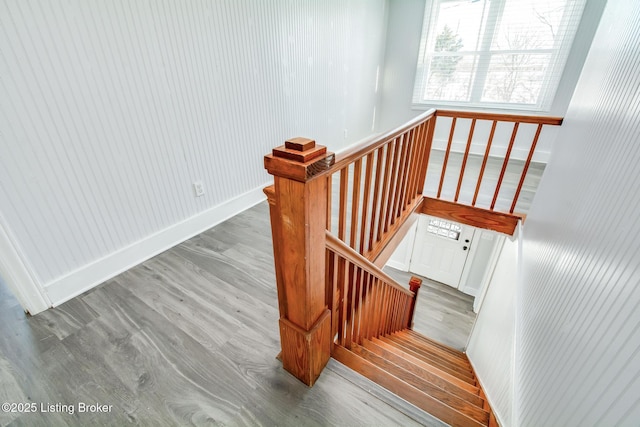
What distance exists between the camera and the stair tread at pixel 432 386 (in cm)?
125

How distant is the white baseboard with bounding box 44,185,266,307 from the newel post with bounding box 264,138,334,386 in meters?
1.36

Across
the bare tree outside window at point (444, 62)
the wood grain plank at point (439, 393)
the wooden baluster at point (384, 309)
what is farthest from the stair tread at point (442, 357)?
the bare tree outside window at point (444, 62)

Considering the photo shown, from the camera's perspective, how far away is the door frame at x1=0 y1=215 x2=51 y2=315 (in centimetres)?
133

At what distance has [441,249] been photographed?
14.8 ft

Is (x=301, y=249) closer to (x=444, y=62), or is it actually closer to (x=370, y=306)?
(x=370, y=306)

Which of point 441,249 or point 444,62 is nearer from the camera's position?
point 444,62

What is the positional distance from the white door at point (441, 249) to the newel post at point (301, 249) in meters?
3.73

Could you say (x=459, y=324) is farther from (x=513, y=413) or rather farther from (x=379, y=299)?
(x=513, y=413)

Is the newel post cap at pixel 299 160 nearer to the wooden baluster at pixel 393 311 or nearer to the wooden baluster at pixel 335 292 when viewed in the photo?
the wooden baluster at pixel 335 292

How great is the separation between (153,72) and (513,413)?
2.50 meters

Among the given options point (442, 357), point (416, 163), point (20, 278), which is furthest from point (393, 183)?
point (20, 278)

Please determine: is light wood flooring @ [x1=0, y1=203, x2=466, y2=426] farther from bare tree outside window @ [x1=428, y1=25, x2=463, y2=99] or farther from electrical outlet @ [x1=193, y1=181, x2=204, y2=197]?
bare tree outside window @ [x1=428, y1=25, x2=463, y2=99]

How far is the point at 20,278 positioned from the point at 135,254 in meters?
0.55

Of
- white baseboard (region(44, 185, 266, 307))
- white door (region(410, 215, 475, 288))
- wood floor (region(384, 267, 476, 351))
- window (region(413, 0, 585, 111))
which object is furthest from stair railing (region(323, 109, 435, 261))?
window (region(413, 0, 585, 111))
